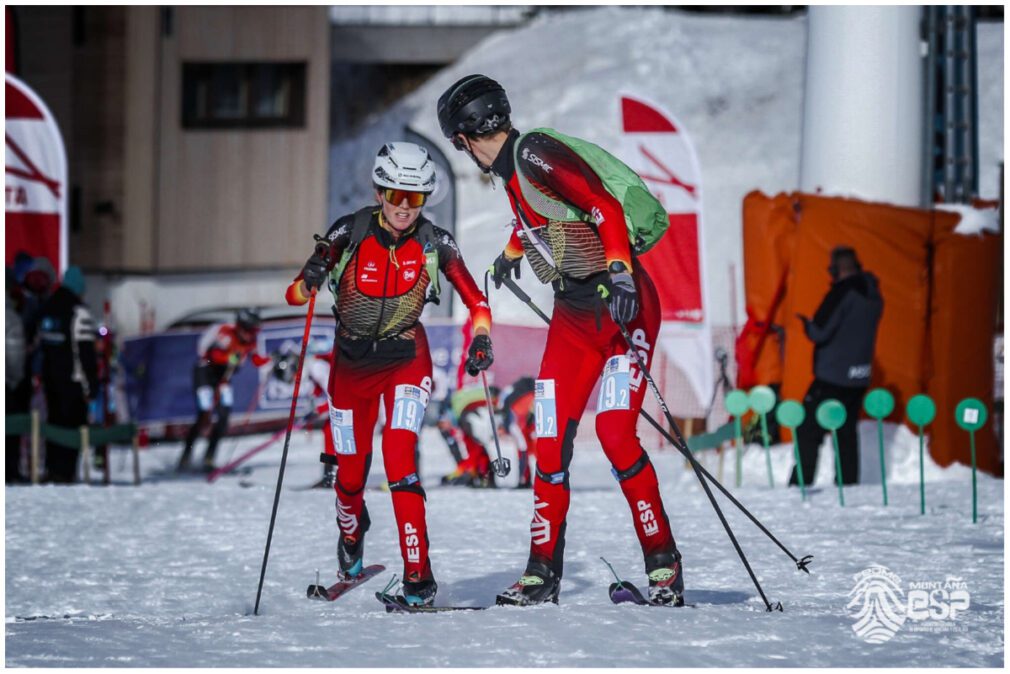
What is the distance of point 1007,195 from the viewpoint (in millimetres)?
10398

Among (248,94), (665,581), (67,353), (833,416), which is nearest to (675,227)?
(833,416)

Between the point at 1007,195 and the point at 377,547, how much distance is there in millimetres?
5698

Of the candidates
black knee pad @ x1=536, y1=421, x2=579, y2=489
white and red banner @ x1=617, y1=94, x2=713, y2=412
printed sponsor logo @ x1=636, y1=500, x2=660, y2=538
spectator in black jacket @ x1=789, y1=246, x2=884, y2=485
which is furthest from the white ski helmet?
white and red banner @ x1=617, y1=94, x2=713, y2=412

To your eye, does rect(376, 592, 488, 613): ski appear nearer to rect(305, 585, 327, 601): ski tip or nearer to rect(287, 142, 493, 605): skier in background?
rect(287, 142, 493, 605): skier in background

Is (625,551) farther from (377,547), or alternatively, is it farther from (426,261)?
(426,261)

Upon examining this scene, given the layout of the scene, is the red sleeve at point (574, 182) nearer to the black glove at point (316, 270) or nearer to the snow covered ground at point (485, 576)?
the black glove at point (316, 270)

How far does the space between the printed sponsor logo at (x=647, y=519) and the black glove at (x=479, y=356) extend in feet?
2.60

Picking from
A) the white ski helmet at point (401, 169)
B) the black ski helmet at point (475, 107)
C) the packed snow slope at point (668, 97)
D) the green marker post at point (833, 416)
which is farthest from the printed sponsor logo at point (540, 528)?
the packed snow slope at point (668, 97)

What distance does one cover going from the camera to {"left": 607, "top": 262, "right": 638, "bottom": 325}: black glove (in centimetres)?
523

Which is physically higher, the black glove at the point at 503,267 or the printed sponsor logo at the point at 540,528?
the black glove at the point at 503,267

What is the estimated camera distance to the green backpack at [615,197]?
Result: 546 cm

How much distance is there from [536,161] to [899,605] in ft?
7.35

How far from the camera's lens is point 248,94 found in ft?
68.5

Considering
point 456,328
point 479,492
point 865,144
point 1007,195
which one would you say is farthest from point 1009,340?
point 456,328
